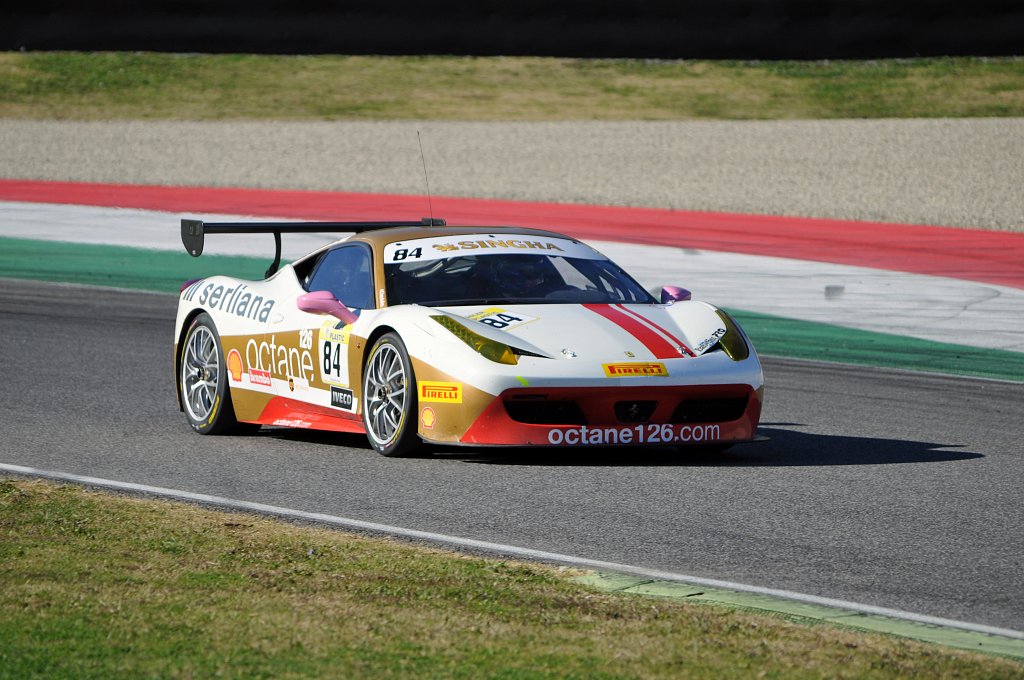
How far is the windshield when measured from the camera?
8.77 m

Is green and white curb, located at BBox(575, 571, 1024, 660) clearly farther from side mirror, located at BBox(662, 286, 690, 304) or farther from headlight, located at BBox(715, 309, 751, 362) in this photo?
side mirror, located at BBox(662, 286, 690, 304)

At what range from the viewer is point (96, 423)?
9.47m

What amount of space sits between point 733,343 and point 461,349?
1393 mm

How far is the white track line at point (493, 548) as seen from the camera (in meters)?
5.10

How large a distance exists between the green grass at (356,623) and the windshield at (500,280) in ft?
9.16

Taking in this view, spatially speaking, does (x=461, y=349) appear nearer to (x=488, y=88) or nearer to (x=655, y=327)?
(x=655, y=327)

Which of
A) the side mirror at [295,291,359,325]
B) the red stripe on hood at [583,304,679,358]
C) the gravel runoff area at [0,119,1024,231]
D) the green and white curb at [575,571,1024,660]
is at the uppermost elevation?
the side mirror at [295,291,359,325]

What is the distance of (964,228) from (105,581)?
15998 mm

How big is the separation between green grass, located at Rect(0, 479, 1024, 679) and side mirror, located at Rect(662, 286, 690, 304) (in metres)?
3.40

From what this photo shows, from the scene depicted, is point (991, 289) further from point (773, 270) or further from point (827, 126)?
point (827, 126)

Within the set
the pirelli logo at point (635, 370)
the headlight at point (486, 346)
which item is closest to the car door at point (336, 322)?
the headlight at point (486, 346)

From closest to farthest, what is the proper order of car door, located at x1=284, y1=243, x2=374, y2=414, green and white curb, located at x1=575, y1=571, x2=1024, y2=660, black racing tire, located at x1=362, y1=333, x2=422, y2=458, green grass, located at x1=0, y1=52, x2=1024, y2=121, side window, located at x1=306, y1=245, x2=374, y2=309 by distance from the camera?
green and white curb, located at x1=575, y1=571, x2=1024, y2=660
black racing tire, located at x1=362, y1=333, x2=422, y2=458
car door, located at x1=284, y1=243, x2=374, y2=414
side window, located at x1=306, y1=245, x2=374, y2=309
green grass, located at x1=0, y1=52, x2=1024, y2=121

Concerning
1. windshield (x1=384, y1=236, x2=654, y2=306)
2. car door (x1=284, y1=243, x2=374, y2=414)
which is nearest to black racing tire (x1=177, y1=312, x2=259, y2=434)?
car door (x1=284, y1=243, x2=374, y2=414)

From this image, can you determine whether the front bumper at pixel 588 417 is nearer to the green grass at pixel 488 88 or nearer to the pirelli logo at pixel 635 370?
the pirelli logo at pixel 635 370
